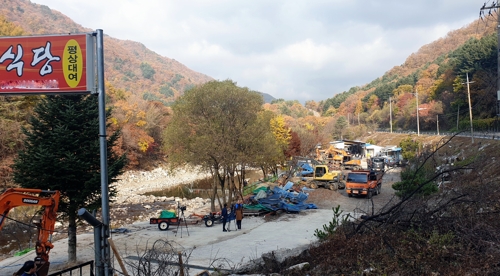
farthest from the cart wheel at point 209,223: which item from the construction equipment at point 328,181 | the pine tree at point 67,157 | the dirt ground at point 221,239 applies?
the construction equipment at point 328,181

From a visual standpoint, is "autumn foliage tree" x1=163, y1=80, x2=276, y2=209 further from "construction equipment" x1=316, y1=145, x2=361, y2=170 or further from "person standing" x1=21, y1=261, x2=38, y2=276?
"construction equipment" x1=316, y1=145, x2=361, y2=170

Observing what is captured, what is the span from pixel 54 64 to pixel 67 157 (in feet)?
23.2

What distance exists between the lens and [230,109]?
2183cm

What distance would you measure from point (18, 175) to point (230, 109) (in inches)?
474

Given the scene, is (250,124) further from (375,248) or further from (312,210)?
(375,248)

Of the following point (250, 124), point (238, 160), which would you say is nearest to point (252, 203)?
point (238, 160)

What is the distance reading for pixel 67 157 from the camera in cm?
1242

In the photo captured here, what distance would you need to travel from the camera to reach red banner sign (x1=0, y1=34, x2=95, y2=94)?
625cm

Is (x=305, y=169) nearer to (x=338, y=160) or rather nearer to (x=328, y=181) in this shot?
(x=328, y=181)

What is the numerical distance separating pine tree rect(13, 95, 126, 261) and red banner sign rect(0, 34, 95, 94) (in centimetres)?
632

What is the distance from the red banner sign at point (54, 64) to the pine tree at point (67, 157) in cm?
632

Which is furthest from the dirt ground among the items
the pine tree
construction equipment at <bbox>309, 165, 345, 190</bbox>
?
construction equipment at <bbox>309, 165, 345, 190</bbox>

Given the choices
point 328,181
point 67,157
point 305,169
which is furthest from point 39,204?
point 305,169

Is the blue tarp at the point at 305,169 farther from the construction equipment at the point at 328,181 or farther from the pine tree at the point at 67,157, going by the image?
the pine tree at the point at 67,157
